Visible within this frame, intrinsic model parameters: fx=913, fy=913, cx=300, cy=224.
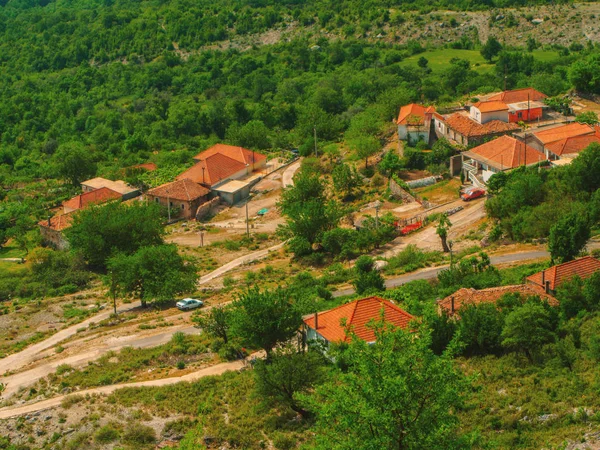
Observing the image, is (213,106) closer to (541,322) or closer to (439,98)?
(439,98)

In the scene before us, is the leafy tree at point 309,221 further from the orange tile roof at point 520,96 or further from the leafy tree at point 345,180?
the orange tile roof at point 520,96

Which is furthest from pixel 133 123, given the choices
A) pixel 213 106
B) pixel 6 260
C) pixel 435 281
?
pixel 435 281

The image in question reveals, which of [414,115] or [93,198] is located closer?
[414,115]

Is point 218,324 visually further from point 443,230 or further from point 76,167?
point 76,167

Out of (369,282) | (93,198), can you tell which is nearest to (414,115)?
(93,198)

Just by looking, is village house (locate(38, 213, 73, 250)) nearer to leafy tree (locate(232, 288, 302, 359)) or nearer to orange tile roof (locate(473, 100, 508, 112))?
orange tile roof (locate(473, 100, 508, 112))

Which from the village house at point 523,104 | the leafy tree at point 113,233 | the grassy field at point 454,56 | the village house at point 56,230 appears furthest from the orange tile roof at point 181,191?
the grassy field at point 454,56
